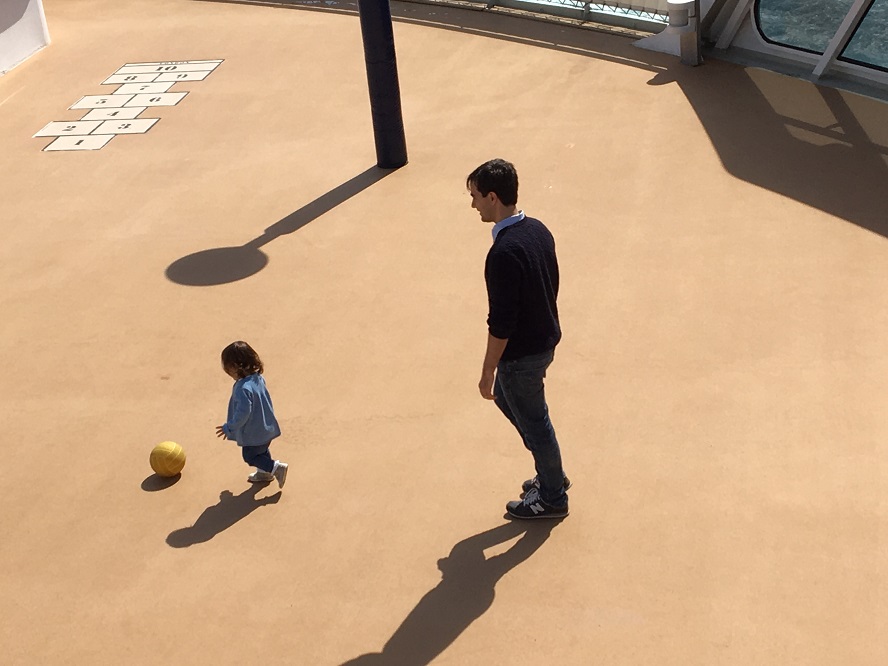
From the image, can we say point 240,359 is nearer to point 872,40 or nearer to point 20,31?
point 872,40

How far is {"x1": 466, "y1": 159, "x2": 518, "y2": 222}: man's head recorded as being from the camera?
4.68 meters

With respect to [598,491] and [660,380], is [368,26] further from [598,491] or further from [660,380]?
[598,491]

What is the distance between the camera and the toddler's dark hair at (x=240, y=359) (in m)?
5.47

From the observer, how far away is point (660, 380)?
21.0ft

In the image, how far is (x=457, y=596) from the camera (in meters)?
4.97

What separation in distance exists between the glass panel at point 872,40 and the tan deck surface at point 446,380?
22.9 inches

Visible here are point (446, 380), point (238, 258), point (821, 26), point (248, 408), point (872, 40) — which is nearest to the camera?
point (248, 408)

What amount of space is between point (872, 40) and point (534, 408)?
7786 mm

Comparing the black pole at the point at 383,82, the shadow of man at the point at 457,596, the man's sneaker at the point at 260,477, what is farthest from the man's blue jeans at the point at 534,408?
the black pole at the point at 383,82

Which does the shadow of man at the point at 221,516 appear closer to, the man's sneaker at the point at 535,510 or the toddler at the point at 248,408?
the toddler at the point at 248,408

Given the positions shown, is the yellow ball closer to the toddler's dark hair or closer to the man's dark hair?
the toddler's dark hair

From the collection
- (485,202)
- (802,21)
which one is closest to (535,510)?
(485,202)

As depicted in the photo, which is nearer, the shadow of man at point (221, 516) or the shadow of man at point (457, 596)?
the shadow of man at point (457, 596)

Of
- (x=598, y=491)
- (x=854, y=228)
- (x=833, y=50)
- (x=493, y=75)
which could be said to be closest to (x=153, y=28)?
(x=493, y=75)
